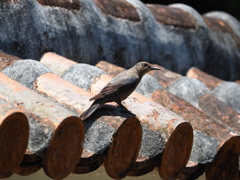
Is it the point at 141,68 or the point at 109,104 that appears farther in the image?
the point at 141,68

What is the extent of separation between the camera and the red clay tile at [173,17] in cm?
645

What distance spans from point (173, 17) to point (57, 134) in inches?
151

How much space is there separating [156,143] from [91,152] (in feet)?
1.63

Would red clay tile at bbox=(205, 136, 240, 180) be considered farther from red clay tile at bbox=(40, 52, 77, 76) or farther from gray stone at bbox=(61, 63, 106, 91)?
red clay tile at bbox=(40, 52, 77, 76)

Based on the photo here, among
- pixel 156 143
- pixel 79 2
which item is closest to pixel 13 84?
pixel 156 143

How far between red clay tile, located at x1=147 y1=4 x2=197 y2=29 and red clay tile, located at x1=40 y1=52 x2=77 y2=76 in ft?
6.54

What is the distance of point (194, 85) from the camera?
5176 mm

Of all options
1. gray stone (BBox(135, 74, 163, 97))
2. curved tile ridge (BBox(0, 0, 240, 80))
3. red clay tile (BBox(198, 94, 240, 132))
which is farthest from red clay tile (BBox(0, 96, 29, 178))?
red clay tile (BBox(198, 94, 240, 132))

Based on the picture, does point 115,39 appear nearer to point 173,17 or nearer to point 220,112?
point 173,17

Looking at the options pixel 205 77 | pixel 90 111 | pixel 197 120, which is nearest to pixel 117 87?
pixel 90 111

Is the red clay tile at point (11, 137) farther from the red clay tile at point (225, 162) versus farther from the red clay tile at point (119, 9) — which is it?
the red clay tile at point (119, 9)

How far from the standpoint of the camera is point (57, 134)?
2.99m

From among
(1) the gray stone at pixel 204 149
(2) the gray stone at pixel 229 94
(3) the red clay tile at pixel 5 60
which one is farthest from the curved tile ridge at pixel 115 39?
(1) the gray stone at pixel 204 149

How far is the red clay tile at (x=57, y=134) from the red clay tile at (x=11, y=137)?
0.59 ft
